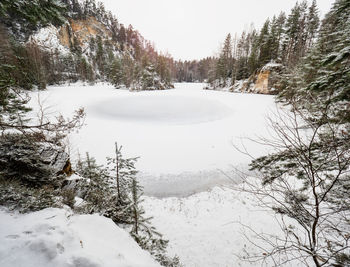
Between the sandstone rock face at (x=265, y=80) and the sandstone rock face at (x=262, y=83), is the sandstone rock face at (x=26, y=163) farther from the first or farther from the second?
the sandstone rock face at (x=262, y=83)

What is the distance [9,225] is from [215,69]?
50418mm

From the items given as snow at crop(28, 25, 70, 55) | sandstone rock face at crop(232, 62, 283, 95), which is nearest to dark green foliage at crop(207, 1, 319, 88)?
sandstone rock face at crop(232, 62, 283, 95)

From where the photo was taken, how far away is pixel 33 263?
1.70 meters

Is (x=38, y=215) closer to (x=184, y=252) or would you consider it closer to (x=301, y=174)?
(x=184, y=252)

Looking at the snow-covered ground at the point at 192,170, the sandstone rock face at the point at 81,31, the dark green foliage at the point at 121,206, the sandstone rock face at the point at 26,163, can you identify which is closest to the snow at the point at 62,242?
the dark green foliage at the point at 121,206

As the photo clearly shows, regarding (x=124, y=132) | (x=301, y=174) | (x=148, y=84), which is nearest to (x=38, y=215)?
(x=301, y=174)

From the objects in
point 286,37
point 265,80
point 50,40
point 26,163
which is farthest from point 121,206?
point 50,40

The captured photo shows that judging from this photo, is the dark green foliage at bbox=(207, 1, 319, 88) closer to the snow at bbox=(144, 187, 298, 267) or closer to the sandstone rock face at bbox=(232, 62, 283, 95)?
the sandstone rock face at bbox=(232, 62, 283, 95)

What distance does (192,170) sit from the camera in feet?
25.8

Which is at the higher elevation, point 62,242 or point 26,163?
point 26,163

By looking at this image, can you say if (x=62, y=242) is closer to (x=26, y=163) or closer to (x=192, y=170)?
(x=26, y=163)

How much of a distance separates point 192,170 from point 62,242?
639 centimetres

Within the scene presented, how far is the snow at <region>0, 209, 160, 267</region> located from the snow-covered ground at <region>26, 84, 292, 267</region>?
91.4 inches

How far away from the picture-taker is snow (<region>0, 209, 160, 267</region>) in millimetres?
1778
